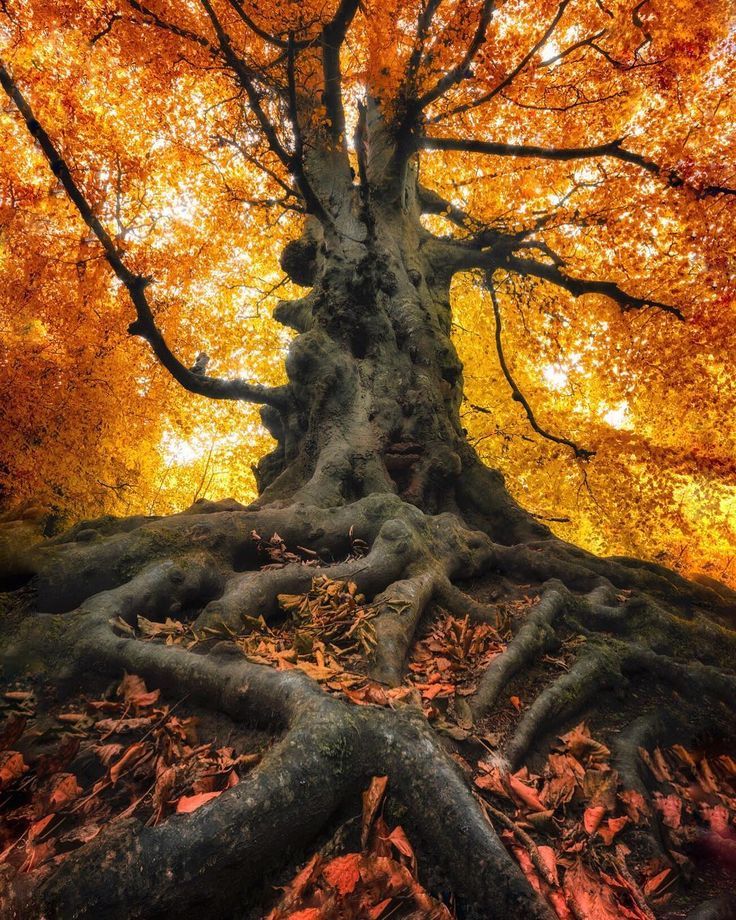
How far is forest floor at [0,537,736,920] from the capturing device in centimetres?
150

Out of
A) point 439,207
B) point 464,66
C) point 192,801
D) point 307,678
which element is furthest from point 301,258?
point 192,801

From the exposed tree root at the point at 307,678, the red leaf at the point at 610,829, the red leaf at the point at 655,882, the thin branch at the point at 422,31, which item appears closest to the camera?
the exposed tree root at the point at 307,678

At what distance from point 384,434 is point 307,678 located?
12.5ft

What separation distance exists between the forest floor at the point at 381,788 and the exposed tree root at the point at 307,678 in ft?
0.28

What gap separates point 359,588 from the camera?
3.44 meters

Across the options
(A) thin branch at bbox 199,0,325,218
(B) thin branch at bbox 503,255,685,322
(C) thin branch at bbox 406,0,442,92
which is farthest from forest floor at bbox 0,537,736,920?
(C) thin branch at bbox 406,0,442,92

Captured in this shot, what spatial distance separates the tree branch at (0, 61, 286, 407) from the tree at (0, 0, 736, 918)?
0.11 feet

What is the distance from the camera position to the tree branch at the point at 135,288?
458 cm

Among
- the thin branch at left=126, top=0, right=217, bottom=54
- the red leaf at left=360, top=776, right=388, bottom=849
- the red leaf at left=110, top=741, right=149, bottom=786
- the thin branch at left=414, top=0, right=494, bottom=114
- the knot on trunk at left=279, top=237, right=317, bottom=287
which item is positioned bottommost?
the red leaf at left=360, top=776, right=388, bottom=849

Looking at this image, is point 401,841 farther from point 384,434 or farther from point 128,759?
point 384,434

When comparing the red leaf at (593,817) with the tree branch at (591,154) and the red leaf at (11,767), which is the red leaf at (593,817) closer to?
the red leaf at (11,767)

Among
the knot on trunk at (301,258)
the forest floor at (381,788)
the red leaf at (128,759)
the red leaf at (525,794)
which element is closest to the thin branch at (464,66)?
the knot on trunk at (301,258)

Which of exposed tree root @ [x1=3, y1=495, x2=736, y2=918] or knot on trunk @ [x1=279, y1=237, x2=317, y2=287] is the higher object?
knot on trunk @ [x1=279, y1=237, x2=317, y2=287]

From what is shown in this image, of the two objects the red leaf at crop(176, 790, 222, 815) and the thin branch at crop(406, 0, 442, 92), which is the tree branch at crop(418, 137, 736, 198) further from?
the red leaf at crop(176, 790, 222, 815)
